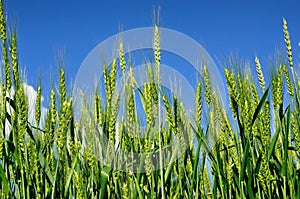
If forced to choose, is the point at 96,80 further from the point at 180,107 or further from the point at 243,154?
the point at 243,154

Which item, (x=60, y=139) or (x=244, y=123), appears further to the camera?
(x=244, y=123)

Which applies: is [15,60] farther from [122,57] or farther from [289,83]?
[289,83]

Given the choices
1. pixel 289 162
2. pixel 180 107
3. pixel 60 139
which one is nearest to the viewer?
pixel 60 139

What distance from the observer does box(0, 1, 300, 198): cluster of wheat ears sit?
1525 mm

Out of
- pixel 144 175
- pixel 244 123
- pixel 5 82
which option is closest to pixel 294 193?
pixel 244 123

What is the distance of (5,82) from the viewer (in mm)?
1628

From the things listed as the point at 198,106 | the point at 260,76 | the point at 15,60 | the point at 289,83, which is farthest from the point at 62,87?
the point at 289,83

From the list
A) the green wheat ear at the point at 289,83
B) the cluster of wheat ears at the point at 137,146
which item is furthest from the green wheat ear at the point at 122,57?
the green wheat ear at the point at 289,83

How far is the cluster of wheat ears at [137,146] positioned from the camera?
1525 mm

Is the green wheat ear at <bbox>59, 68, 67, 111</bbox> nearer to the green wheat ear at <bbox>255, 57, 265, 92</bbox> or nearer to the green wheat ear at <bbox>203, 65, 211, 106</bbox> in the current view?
the green wheat ear at <bbox>203, 65, 211, 106</bbox>

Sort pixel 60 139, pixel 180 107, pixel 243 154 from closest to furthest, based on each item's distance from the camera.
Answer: pixel 60 139, pixel 243 154, pixel 180 107

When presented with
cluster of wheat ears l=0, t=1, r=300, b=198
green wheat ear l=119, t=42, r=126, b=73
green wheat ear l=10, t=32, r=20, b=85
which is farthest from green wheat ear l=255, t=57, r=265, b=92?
green wheat ear l=10, t=32, r=20, b=85

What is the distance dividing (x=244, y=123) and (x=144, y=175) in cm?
40

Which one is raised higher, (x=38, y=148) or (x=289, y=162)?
(x=38, y=148)
